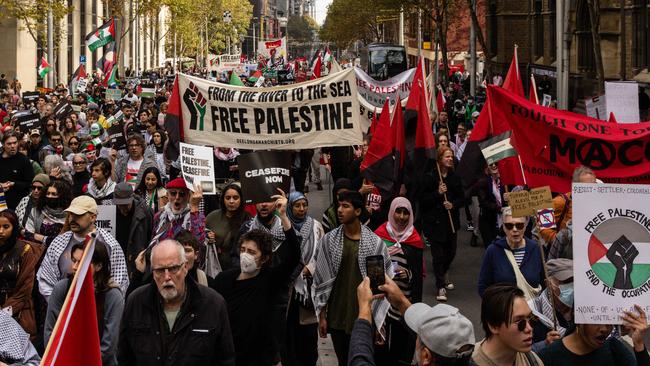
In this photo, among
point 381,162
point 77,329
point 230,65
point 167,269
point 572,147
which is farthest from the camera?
point 230,65

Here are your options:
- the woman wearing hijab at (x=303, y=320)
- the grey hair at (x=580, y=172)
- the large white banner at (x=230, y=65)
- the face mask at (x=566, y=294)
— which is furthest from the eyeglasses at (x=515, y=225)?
the large white banner at (x=230, y=65)

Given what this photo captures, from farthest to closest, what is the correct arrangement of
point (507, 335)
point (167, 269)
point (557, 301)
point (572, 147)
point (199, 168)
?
point (199, 168)
point (572, 147)
point (557, 301)
point (167, 269)
point (507, 335)

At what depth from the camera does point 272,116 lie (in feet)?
35.6

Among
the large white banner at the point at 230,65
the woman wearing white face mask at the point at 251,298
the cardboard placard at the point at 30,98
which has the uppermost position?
the large white banner at the point at 230,65

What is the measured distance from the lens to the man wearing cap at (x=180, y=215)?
8414 millimetres

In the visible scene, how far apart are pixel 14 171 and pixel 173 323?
796 centimetres

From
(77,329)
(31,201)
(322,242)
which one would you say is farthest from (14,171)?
(77,329)

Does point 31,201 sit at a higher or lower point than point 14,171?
lower

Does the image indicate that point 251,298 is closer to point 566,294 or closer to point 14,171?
point 566,294

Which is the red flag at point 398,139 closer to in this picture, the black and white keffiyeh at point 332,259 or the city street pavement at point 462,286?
the city street pavement at point 462,286

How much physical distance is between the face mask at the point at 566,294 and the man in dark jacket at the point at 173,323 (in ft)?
Answer: 5.90

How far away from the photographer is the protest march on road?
192 inches

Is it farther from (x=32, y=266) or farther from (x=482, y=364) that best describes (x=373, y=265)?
(x=32, y=266)

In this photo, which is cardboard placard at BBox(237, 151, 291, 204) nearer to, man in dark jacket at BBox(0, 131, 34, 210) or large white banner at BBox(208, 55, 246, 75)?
man in dark jacket at BBox(0, 131, 34, 210)
